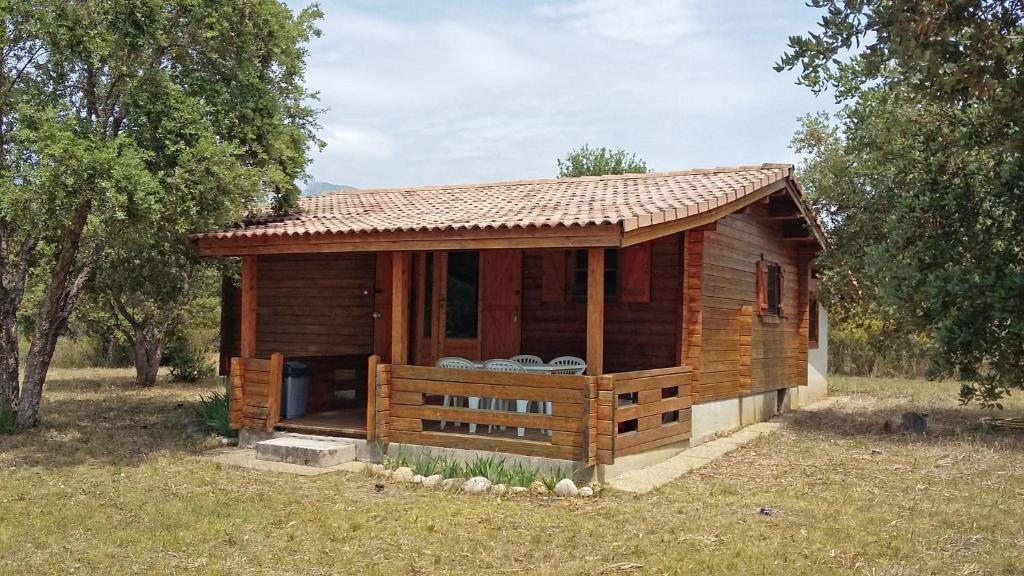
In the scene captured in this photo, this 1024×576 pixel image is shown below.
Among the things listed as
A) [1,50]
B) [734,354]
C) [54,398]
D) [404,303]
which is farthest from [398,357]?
[54,398]

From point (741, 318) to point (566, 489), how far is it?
5102mm

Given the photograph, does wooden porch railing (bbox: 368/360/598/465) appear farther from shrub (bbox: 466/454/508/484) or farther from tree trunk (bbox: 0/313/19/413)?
tree trunk (bbox: 0/313/19/413)

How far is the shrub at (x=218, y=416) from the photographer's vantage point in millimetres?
11102

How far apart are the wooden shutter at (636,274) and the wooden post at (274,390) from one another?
436cm

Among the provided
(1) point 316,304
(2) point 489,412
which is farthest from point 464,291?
(2) point 489,412

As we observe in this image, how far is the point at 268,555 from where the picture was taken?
6082mm

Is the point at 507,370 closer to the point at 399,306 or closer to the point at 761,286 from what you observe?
the point at 399,306

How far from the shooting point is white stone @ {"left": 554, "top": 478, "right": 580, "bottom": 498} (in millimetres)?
7957

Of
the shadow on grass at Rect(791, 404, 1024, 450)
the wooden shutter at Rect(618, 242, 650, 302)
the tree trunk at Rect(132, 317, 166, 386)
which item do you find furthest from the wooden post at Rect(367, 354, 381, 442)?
the tree trunk at Rect(132, 317, 166, 386)

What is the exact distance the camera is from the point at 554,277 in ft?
37.5

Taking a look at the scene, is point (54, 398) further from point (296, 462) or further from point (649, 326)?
point (649, 326)

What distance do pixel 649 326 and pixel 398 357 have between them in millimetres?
3418

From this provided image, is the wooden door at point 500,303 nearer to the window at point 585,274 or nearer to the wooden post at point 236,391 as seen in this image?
the window at point 585,274

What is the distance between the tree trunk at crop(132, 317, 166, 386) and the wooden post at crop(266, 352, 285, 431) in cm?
956
